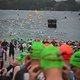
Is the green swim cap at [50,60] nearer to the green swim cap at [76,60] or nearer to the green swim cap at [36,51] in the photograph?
the green swim cap at [76,60]

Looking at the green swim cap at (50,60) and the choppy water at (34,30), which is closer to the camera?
the green swim cap at (50,60)

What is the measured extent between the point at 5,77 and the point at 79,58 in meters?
2.37

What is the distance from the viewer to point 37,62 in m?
3.49

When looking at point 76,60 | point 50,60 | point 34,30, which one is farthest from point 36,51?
point 34,30

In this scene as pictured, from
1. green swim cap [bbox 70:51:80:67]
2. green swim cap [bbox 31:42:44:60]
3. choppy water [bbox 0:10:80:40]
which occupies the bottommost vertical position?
green swim cap [bbox 70:51:80:67]

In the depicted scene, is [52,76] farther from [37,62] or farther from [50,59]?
[37,62]

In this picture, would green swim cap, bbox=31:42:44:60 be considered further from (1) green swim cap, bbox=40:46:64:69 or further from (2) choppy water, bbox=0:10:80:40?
(2) choppy water, bbox=0:10:80:40

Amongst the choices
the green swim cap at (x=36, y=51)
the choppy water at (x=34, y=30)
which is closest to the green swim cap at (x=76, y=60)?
the green swim cap at (x=36, y=51)

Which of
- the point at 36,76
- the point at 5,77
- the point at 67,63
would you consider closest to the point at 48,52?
the point at 36,76

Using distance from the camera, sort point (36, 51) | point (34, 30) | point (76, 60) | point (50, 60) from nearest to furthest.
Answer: point (50, 60) → point (76, 60) → point (36, 51) → point (34, 30)

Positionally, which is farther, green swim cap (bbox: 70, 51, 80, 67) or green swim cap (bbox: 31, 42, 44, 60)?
green swim cap (bbox: 31, 42, 44, 60)

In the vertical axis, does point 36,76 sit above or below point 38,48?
below

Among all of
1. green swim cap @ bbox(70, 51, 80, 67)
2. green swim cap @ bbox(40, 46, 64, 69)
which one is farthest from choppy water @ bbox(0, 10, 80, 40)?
green swim cap @ bbox(40, 46, 64, 69)

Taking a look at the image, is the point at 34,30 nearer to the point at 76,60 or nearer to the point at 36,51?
the point at 36,51
